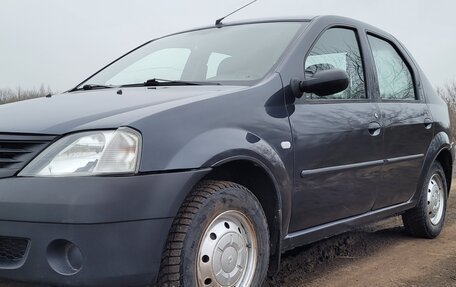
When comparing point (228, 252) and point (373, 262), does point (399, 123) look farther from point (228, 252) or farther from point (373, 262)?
point (228, 252)

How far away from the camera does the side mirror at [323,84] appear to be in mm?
3217

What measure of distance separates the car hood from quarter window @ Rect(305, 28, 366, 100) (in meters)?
0.84

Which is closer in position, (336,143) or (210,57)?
(336,143)

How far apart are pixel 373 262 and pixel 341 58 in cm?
163

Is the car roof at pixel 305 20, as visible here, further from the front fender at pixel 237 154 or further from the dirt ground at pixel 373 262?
the dirt ground at pixel 373 262

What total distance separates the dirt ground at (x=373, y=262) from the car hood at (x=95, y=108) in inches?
58.2

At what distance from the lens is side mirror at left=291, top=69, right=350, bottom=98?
3.22 metres

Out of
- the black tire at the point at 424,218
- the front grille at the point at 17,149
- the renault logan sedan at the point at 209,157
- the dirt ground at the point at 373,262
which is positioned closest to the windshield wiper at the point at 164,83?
the renault logan sedan at the point at 209,157

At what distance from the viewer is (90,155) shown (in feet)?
7.87

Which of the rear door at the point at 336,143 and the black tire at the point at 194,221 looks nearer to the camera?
the black tire at the point at 194,221

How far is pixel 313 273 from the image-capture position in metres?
3.94

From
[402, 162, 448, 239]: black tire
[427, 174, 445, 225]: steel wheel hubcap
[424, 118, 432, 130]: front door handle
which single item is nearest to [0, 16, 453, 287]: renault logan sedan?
[424, 118, 432, 130]: front door handle

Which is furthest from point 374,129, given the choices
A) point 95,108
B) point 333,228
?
point 95,108

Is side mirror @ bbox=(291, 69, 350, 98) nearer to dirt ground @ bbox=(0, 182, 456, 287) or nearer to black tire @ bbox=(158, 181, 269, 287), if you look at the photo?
black tire @ bbox=(158, 181, 269, 287)
